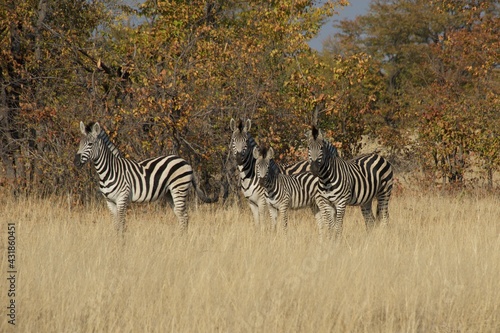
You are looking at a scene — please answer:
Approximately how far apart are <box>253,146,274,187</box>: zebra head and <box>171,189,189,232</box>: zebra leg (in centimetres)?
130

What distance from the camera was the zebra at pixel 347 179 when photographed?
9.54m

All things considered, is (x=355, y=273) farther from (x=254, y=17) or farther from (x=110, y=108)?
(x=254, y=17)

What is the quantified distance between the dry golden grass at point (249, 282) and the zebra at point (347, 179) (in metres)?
0.59

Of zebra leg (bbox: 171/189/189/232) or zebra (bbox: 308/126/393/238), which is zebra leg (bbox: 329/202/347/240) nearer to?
zebra (bbox: 308/126/393/238)

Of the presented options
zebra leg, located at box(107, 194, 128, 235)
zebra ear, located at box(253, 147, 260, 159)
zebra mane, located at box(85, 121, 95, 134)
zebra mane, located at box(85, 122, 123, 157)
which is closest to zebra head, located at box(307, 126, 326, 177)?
zebra ear, located at box(253, 147, 260, 159)

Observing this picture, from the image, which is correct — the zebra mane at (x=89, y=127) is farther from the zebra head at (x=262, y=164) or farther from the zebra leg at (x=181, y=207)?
the zebra head at (x=262, y=164)

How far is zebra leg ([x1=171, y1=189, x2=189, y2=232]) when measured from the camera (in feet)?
34.8

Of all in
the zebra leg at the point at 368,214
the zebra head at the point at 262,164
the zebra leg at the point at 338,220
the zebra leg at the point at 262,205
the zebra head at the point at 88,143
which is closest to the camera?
the zebra leg at the point at 338,220

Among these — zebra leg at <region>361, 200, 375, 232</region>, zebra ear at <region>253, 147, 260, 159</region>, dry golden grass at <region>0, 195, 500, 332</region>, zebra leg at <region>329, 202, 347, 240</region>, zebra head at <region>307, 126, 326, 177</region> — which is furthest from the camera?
zebra leg at <region>361, 200, 375, 232</region>

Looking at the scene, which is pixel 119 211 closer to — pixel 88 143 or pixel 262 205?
pixel 88 143

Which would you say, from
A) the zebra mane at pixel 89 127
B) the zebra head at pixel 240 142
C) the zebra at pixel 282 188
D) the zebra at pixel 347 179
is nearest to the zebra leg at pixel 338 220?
the zebra at pixel 347 179

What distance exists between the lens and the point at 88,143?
988 cm

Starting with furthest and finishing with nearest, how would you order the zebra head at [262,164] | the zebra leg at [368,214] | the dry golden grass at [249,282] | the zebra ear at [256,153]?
the zebra leg at [368,214] → the zebra ear at [256,153] → the zebra head at [262,164] → the dry golden grass at [249,282]

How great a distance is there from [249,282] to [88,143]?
4250 millimetres
